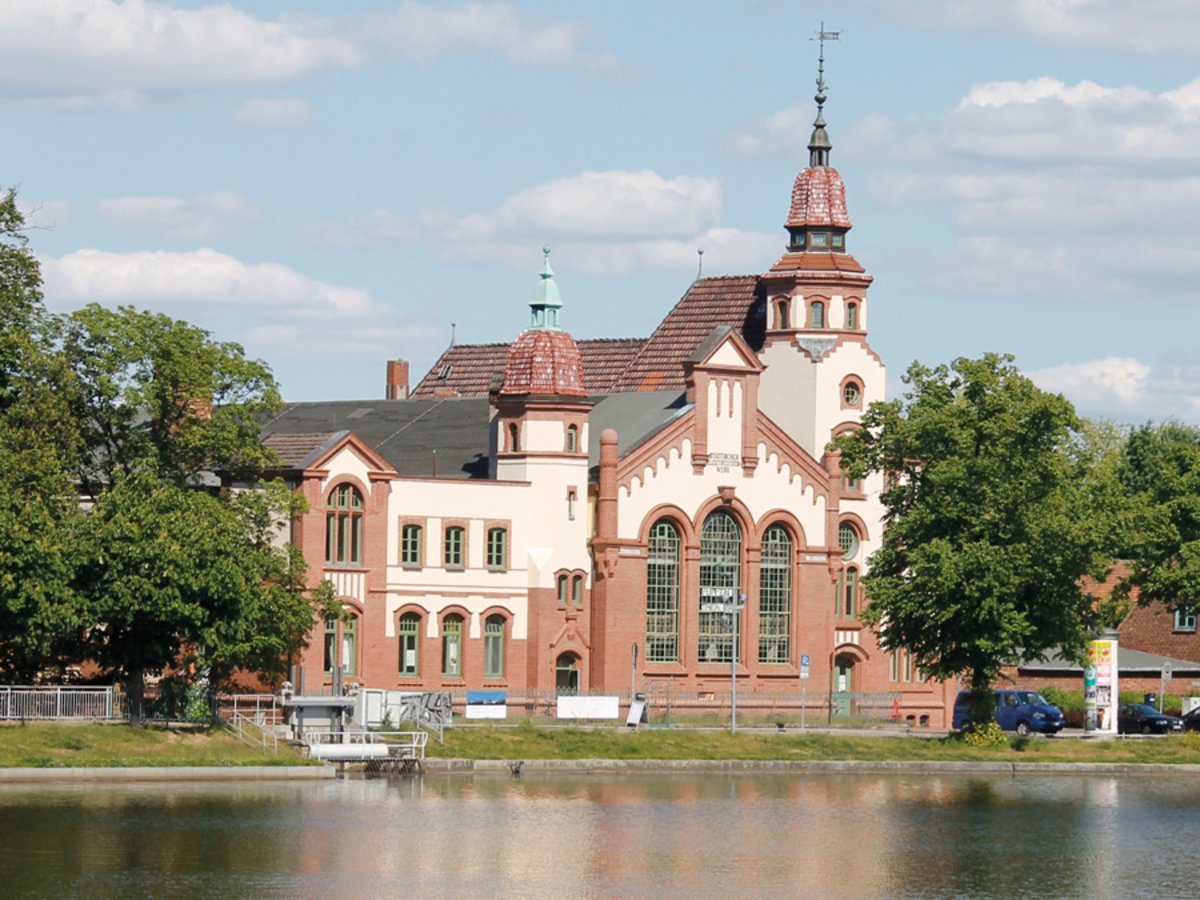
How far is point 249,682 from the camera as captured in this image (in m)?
85.9

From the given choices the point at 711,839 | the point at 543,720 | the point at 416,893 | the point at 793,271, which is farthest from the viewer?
the point at 793,271

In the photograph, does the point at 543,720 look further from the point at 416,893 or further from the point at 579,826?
the point at 416,893

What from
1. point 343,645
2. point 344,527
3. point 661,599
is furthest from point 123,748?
point 661,599

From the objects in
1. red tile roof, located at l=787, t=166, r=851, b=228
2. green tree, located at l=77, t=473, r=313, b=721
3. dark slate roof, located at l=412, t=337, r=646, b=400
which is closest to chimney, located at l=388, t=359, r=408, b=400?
dark slate roof, located at l=412, t=337, r=646, b=400

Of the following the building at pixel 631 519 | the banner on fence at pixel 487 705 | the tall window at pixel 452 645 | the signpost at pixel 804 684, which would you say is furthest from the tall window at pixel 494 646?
the signpost at pixel 804 684

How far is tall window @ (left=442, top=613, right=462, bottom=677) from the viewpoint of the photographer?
299 ft

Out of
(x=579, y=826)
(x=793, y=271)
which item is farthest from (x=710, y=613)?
(x=579, y=826)

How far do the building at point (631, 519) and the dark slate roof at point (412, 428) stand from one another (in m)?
0.17

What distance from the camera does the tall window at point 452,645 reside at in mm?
91062

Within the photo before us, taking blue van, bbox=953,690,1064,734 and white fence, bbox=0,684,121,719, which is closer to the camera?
white fence, bbox=0,684,121,719

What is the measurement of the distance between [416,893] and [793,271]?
63.1 metres

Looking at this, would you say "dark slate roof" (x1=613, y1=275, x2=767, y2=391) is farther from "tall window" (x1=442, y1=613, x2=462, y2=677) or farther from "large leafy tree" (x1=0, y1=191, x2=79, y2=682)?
"large leafy tree" (x1=0, y1=191, x2=79, y2=682)

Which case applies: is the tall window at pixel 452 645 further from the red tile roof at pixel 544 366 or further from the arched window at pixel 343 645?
the red tile roof at pixel 544 366

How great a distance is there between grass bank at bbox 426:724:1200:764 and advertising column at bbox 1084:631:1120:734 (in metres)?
A: 3.56
